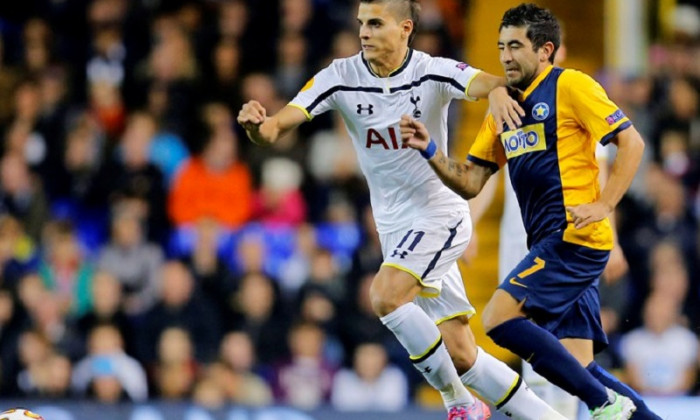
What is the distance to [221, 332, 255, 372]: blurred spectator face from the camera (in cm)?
1048

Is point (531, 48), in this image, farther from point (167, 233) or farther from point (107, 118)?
point (107, 118)

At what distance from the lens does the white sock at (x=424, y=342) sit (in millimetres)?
6867

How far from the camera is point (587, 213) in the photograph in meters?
6.14

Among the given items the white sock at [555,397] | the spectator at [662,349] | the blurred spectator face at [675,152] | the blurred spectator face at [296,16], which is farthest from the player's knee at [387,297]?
the blurred spectator face at [296,16]

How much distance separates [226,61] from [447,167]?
6.27 metres

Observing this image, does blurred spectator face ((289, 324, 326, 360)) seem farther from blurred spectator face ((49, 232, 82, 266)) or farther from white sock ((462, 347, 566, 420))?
white sock ((462, 347, 566, 420))

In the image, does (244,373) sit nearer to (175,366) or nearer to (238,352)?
(238,352)

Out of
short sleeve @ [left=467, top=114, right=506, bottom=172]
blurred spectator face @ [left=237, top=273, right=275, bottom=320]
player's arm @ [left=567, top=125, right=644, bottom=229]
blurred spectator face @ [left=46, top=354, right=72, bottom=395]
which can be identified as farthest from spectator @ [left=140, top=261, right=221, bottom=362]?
player's arm @ [left=567, top=125, right=644, bottom=229]

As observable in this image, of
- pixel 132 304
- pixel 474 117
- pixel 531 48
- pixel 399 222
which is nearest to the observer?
pixel 531 48

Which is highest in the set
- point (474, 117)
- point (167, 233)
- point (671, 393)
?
point (474, 117)


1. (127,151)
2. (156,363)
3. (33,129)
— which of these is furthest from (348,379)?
(33,129)

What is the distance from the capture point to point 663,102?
36.8 feet

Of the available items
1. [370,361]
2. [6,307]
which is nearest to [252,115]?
[370,361]

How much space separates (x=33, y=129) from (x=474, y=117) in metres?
3.91
